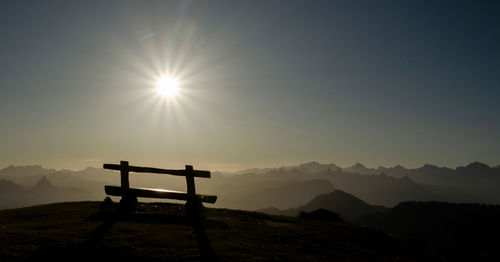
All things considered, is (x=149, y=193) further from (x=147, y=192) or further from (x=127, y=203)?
(x=127, y=203)

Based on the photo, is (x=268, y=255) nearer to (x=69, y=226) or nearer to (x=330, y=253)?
(x=330, y=253)

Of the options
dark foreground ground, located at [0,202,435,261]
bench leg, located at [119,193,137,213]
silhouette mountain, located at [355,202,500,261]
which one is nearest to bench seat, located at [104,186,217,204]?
bench leg, located at [119,193,137,213]

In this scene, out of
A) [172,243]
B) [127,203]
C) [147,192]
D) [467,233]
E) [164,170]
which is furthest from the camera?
[467,233]

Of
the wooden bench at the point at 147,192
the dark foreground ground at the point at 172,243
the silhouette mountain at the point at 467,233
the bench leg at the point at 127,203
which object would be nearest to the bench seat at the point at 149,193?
the wooden bench at the point at 147,192

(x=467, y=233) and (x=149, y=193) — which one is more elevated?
(x=149, y=193)

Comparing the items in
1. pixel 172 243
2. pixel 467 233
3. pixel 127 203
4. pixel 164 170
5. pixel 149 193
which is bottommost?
pixel 467 233

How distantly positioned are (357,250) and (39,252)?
549 inches

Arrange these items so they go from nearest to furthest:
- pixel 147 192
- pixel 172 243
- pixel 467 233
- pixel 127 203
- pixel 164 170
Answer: pixel 127 203
pixel 147 192
pixel 172 243
pixel 164 170
pixel 467 233

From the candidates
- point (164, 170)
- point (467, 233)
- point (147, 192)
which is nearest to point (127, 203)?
point (147, 192)

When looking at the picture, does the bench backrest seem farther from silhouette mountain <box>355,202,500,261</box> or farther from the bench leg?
silhouette mountain <box>355,202,500,261</box>

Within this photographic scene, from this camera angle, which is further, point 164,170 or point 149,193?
point 164,170

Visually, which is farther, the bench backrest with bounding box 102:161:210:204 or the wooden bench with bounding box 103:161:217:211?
the bench backrest with bounding box 102:161:210:204

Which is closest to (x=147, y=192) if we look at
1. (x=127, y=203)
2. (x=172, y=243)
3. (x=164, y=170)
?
(x=127, y=203)

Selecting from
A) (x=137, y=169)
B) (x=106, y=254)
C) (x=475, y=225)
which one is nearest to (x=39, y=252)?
(x=106, y=254)
